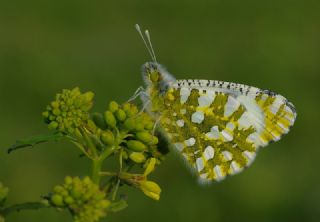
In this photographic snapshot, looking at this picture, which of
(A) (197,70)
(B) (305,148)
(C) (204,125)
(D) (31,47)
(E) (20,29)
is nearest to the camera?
(C) (204,125)

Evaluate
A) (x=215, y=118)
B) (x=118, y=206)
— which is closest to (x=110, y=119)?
(x=118, y=206)

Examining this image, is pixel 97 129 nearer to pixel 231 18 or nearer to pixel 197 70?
pixel 197 70

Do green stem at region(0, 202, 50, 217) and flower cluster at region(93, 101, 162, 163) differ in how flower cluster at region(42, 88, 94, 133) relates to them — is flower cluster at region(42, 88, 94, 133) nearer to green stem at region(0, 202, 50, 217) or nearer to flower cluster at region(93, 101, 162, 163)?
flower cluster at region(93, 101, 162, 163)

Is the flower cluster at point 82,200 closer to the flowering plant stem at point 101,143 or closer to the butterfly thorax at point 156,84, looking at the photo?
the flowering plant stem at point 101,143

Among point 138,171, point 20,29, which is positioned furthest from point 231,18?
point 138,171

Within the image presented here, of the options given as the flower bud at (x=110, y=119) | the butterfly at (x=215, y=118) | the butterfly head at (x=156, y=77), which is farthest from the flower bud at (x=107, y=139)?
the butterfly head at (x=156, y=77)

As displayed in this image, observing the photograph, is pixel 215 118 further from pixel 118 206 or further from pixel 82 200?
pixel 82 200

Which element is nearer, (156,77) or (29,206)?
(29,206)
